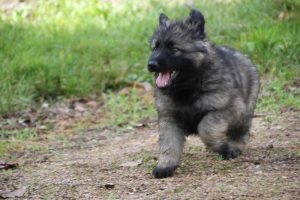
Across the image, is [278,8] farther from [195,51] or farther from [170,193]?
[170,193]

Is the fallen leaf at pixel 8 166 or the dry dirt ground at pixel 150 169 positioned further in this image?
the fallen leaf at pixel 8 166

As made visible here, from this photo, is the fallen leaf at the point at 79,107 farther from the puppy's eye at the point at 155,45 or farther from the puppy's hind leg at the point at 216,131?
the puppy's hind leg at the point at 216,131

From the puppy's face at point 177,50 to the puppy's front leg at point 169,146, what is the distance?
1.08 ft

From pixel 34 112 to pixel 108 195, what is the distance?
442cm

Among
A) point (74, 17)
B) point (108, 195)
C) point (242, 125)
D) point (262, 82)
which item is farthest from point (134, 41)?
point (108, 195)

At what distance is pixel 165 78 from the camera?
6020 millimetres

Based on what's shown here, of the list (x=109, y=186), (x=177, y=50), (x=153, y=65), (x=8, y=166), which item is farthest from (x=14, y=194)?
(x=177, y=50)

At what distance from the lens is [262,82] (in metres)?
9.82

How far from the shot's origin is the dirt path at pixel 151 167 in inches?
204

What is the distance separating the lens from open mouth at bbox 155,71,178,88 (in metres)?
6.00

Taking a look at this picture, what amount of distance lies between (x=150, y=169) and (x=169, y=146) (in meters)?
0.36

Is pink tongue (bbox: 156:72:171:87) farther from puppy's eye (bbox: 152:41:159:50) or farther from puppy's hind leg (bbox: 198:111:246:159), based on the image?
puppy's hind leg (bbox: 198:111:246:159)

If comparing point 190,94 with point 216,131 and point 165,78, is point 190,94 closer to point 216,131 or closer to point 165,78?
point 165,78

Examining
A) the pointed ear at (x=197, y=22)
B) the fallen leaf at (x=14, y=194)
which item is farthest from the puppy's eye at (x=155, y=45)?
the fallen leaf at (x=14, y=194)
